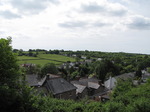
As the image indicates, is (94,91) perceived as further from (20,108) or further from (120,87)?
(20,108)

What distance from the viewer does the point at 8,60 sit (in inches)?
342

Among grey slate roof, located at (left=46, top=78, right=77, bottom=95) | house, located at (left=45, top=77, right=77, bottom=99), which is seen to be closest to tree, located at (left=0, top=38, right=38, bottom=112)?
house, located at (left=45, top=77, right=77, bottom=99)

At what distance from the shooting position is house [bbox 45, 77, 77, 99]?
24.4 metres

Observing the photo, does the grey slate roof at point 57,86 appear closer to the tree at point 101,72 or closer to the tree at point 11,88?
the tree at point 11,88

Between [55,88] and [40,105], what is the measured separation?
16.3m

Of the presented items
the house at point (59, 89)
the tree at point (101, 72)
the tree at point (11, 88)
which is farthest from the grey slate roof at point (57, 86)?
the tree at point (101, 72)

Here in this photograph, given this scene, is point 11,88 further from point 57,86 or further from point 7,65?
point 57,86

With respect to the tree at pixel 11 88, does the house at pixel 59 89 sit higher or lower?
lower

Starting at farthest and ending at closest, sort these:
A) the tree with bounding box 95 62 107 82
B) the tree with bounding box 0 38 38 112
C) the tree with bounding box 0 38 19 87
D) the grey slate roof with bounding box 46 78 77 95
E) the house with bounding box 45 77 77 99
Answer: the tree with bounding box 95 62 107 82, the grey slate roof with bounding box 46 78 77 95, the house with bounding box 45 77 77 99, the tree with bounding box 0 38 19 87, the tree with bounding box 0 38 38 112

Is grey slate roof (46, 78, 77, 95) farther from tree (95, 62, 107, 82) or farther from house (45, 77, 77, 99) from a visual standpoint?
tree (95, 62, 107, 82)

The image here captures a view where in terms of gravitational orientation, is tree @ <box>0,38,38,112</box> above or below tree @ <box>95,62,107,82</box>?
above

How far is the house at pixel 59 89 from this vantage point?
962 inches

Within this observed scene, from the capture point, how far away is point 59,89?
25.3 meters

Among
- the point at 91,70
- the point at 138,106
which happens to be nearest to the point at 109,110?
the point at 138,106
